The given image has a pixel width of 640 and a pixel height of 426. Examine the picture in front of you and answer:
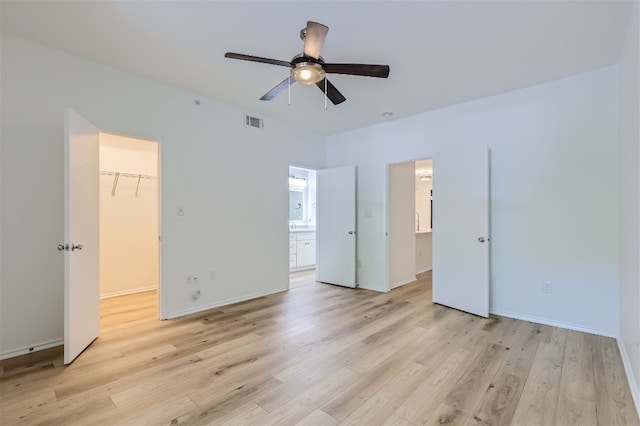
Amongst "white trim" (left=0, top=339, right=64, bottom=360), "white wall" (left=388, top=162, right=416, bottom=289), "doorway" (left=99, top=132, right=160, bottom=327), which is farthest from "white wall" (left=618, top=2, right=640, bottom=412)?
"doorway" (left=99, top=132, right=160, bottom=327)

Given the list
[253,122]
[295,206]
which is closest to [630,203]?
[253,122]

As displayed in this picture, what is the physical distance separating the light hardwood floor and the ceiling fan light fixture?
7.39 feet

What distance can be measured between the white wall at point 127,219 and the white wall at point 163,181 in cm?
118

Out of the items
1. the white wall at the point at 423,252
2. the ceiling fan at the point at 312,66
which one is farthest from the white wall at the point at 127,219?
the white wall at the point at 423,252

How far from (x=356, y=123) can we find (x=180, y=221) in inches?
116

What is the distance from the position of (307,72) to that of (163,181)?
7.18ft

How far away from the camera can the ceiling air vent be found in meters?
4.26

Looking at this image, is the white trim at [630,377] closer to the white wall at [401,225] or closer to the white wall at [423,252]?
the white wall at [401,225]

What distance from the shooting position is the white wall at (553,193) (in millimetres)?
2990

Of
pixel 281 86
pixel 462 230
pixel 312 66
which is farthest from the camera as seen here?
pixel 462 230

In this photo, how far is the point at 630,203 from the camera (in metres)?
2.26

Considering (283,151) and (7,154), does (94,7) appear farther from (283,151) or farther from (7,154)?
(283,151)

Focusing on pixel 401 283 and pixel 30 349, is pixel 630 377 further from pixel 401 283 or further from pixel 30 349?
pixel 30 349

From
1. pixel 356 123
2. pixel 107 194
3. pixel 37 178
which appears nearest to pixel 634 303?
pixel 356 123
